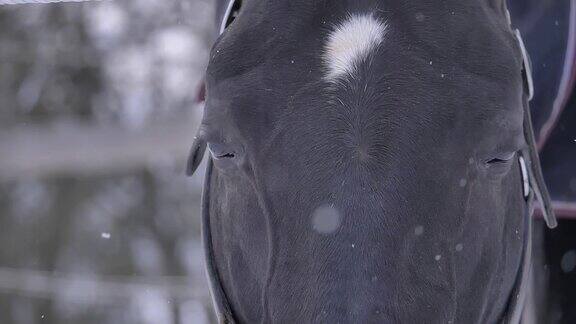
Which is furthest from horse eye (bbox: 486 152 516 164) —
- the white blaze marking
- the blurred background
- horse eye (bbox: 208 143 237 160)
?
the blurred background

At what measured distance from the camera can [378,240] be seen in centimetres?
132

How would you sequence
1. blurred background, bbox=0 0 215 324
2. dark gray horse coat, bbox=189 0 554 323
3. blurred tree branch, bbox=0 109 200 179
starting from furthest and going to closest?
blurred background, bbox=0 0 215 324 → blurred tree branch, bbox=0 109 200 179 → dark gray horse coat, bbox=189 0 554 323

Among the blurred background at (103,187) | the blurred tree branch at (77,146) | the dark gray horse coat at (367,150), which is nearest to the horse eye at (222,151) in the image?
the dark gray horse coat at (367,150)

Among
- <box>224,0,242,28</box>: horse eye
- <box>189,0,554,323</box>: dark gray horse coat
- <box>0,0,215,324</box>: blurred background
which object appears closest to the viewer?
<box>189,0,554,323</box>: dark gray horse coat

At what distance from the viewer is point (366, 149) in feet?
4.45

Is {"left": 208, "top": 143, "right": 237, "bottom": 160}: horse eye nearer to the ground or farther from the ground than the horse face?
nearer to the ground

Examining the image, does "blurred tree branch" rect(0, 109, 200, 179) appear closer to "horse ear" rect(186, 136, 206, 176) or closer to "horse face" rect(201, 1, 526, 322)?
"horse ear" rect(186, 136, 206, 176)

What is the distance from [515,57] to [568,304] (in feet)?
3.22

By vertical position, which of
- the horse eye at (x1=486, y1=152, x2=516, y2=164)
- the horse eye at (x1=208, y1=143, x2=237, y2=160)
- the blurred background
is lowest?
the blurred background

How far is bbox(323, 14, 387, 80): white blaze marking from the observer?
1.43m

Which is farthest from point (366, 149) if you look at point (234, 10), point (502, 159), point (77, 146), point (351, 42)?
point (77, 146)

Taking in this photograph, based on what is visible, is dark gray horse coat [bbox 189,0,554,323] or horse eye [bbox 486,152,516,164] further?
horse eye [bbox 486,152,516,164]

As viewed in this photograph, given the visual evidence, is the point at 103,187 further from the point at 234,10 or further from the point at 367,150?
the point at 367,150

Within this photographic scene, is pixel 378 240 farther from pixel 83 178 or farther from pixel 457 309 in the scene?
pixel 83 178
